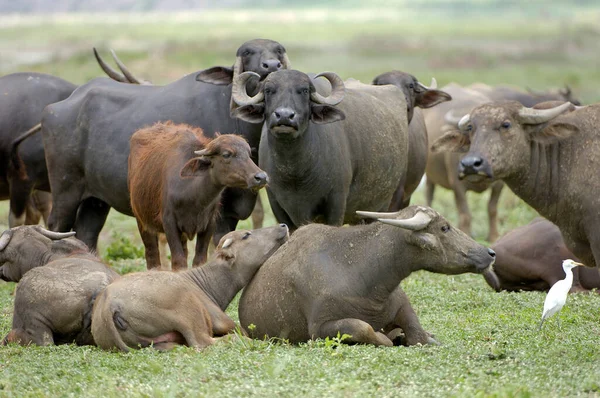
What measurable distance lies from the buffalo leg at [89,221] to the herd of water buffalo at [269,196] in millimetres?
17

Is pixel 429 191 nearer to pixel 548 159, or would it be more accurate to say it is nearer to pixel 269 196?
pixel 269 196

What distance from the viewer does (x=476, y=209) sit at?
20297mm

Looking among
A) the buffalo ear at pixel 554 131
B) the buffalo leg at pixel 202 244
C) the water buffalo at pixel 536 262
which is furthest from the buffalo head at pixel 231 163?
the water buffalo at pixel 536 262

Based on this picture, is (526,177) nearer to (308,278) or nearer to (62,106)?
(308,278)

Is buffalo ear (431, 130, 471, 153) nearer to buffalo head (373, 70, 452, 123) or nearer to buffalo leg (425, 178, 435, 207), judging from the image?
buffalo head (373, 70, 452, 123)

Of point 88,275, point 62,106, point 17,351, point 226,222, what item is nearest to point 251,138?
point 226,222

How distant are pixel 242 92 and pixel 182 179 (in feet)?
3.75

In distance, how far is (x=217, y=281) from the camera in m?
9.37

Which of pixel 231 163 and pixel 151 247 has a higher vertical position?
pixel 231 163

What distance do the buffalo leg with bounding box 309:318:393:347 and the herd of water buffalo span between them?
0.04 ft

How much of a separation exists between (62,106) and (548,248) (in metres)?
5.73

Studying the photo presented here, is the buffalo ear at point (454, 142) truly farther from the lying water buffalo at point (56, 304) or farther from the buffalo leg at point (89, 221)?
the buffalo leg at point (89, 221)

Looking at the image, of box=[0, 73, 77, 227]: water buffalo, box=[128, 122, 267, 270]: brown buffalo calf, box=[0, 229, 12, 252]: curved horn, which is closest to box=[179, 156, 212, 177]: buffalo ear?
box=[128, 122, 267, 270]: brown buffalo calf

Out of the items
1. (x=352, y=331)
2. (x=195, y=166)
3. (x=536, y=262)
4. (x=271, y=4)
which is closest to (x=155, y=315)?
(x=352, y=331)
